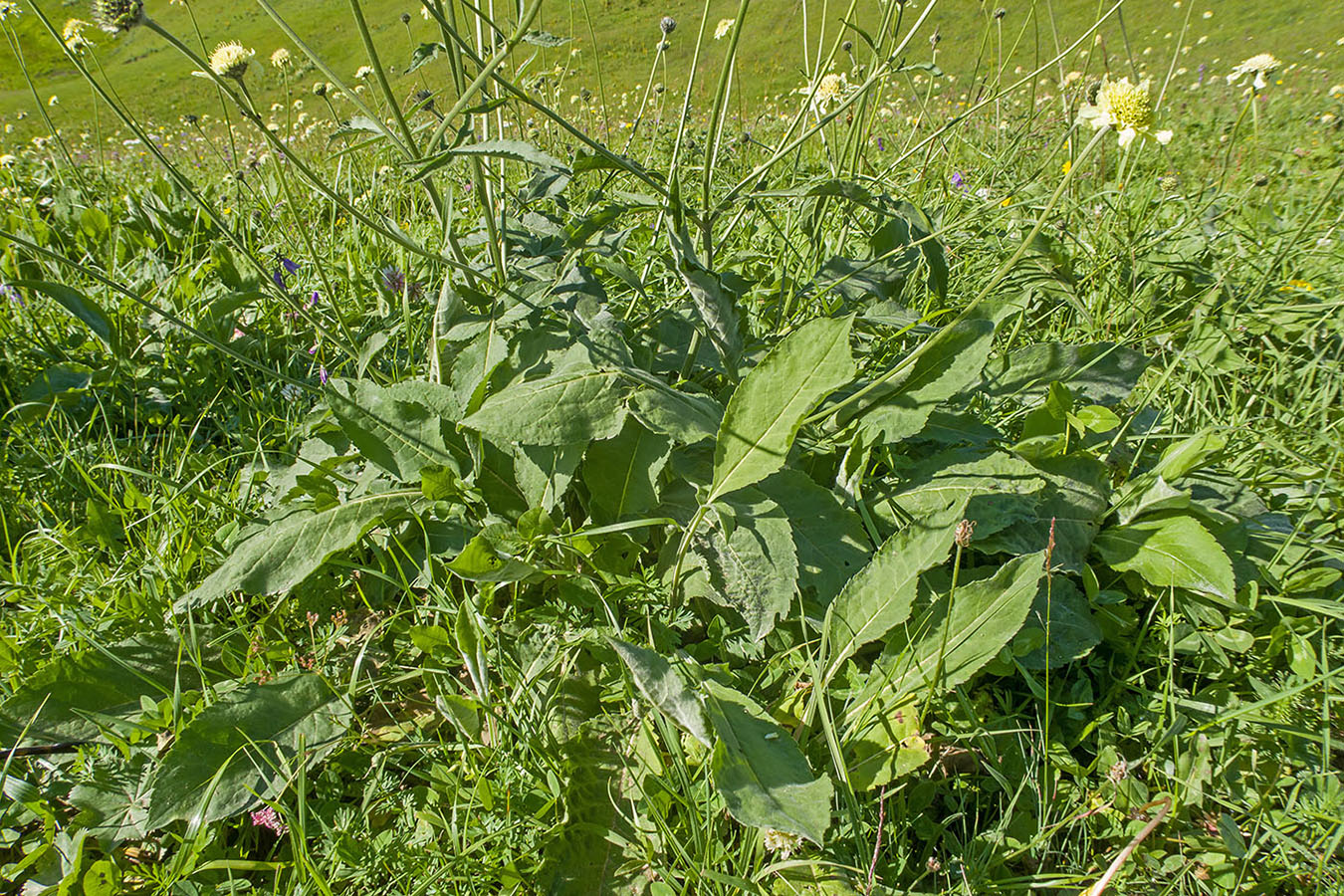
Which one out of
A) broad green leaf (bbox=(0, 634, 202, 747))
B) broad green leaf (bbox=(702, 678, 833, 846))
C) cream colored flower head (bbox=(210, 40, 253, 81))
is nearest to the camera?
broad green leaf (bbox=(702, 678, 833, 846))

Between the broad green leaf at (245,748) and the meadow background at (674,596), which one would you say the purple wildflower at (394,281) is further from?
the broad green leaf at (245,748)

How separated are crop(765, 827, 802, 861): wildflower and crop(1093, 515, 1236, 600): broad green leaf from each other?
72 centimetres

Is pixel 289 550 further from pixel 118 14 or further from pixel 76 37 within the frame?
pixel 76 37

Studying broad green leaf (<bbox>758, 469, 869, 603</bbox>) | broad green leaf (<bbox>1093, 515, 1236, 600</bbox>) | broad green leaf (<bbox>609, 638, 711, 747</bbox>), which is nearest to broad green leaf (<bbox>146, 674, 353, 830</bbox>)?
broad green leaf (<bbox>609, 638, 711, 747</bbox>)

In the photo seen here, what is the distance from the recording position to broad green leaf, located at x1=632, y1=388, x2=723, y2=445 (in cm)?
113

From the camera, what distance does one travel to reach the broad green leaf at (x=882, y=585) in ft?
3.68

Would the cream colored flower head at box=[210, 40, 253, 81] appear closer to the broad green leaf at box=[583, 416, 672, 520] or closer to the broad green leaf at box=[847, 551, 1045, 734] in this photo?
the broad green leaf at box=[583, 416, 672, 520]

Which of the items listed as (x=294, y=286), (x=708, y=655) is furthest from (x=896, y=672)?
(x=294, y=286)

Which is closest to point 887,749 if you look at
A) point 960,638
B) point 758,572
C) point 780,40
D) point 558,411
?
point 960,638

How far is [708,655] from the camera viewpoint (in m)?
1.24

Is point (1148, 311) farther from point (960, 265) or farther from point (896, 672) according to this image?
point (896, 672)

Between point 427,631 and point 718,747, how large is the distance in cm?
46

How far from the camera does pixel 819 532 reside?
4.05 ft

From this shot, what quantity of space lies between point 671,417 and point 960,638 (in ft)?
1.69
